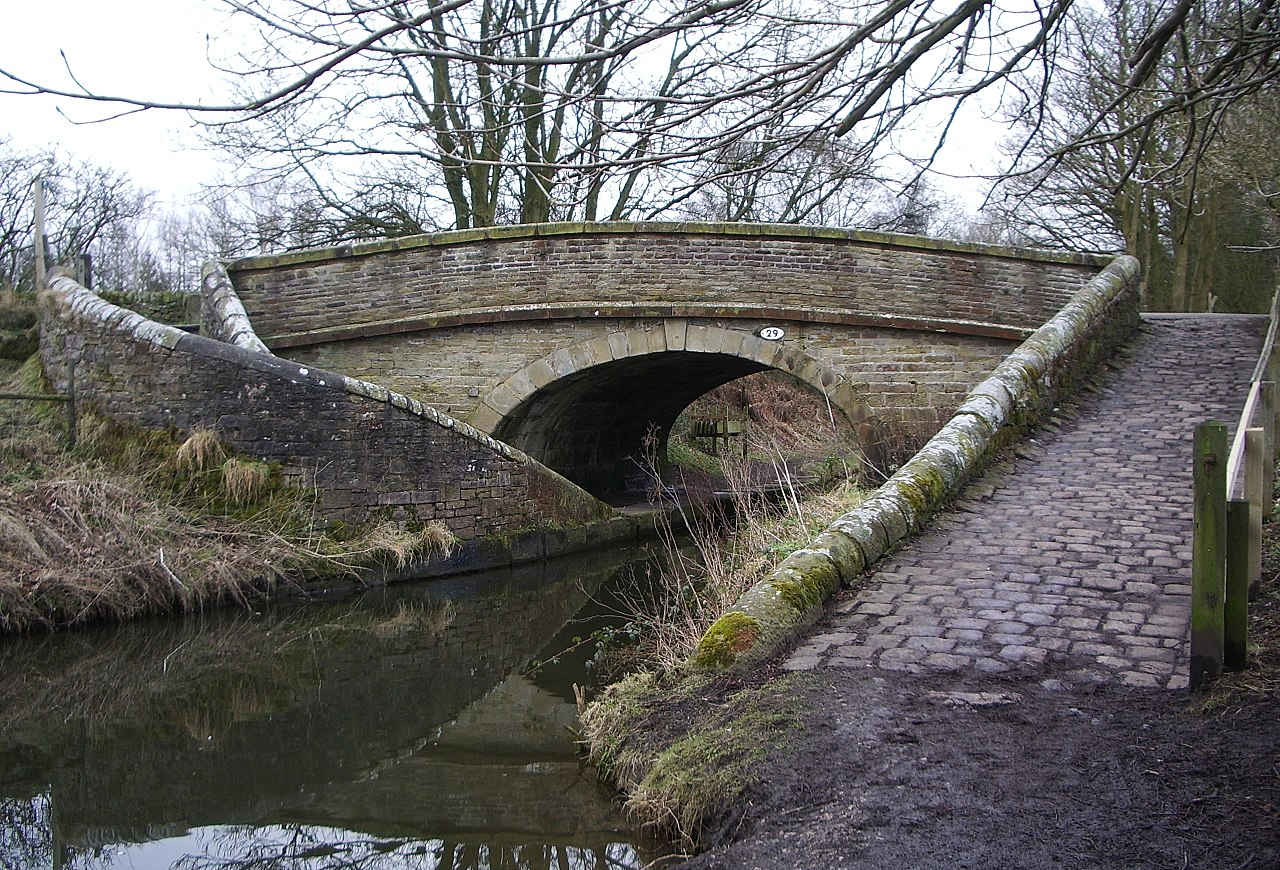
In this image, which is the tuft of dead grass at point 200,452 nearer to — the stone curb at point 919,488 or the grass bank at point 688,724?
the grass bank at point 688,724

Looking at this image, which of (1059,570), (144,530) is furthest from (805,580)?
(144,530)

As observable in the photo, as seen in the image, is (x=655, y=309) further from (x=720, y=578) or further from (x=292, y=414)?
(x=720, y=578)

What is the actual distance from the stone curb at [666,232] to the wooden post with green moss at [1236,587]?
24.9ft

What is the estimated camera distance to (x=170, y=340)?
8742 mm

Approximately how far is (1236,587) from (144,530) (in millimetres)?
7072

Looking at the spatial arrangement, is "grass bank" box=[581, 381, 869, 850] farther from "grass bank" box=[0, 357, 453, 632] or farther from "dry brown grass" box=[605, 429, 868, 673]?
"grass bank" box=[0, 357, 453, 632]

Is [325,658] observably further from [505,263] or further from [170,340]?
[505,263]

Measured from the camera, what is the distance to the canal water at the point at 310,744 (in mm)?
4000

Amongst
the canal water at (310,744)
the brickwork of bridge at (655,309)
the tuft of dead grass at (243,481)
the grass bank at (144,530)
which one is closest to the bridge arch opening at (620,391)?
the brickwork of bridge at (655,309)

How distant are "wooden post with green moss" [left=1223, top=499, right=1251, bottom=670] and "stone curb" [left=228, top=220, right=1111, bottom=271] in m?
7.59

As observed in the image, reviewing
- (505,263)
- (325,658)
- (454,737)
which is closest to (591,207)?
(505,263)

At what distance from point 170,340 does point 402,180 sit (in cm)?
704

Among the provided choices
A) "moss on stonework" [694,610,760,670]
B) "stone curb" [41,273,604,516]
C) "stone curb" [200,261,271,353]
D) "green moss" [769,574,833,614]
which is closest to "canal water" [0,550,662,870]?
"moss on stonework" [694,610,760,670]

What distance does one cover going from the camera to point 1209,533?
3.06m
